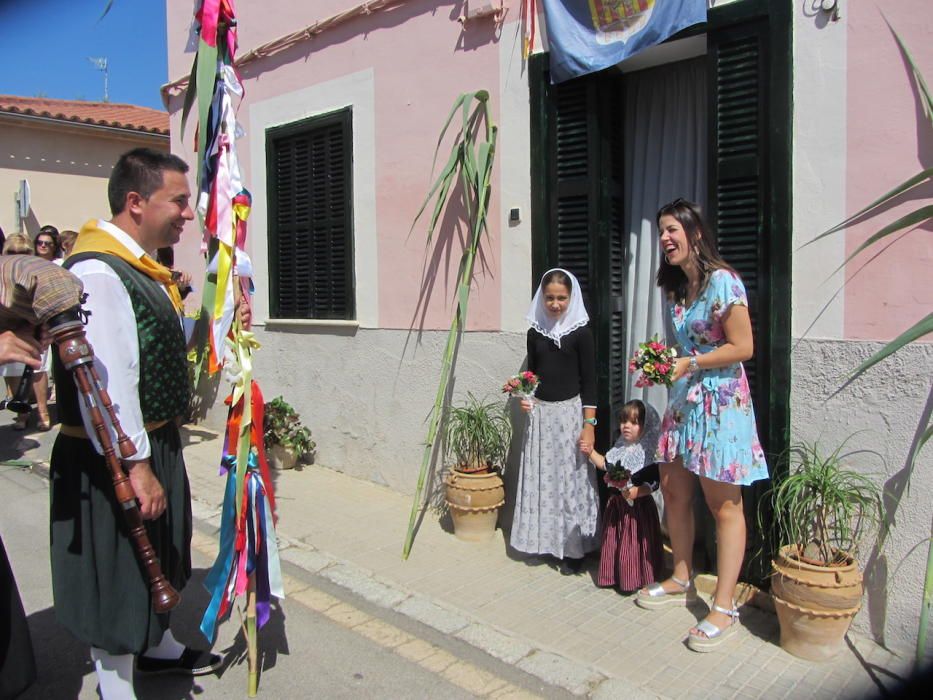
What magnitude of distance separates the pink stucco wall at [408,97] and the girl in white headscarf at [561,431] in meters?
0.83

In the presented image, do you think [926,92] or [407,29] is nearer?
[926,92]

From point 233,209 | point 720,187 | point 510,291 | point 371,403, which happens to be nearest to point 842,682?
point 720,187

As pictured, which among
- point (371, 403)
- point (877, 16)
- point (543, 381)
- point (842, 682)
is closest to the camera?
point (842, 682)

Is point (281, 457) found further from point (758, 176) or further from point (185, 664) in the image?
point (758, 176)

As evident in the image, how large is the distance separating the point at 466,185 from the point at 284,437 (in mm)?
2734

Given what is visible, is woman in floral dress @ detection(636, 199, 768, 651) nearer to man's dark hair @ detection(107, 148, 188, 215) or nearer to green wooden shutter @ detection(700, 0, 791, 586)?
green wooden shutter @ detection(700, 0, 791, 586)

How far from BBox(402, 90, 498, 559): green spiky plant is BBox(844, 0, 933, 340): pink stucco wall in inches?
85.5

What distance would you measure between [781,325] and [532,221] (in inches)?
67.4

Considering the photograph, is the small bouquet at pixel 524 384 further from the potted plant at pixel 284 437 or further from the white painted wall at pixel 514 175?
the potted plant at pixel 284 437

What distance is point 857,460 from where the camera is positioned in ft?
11.4

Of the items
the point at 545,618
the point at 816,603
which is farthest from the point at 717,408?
the point at 545,618

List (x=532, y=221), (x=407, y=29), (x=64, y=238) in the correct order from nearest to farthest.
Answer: (x=532, y=221) → (x=407, y=29) → (x=64, y=238)

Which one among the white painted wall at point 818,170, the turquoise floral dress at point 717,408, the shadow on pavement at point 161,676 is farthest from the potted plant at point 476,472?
the white painted wall at point 818,170

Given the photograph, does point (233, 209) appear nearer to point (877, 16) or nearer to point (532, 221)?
point (532, 221)
